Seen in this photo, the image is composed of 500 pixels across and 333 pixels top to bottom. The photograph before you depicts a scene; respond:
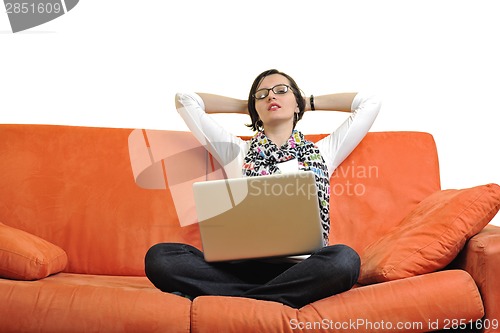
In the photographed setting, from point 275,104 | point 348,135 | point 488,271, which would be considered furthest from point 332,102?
point 488,271

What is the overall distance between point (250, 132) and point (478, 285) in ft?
4.77

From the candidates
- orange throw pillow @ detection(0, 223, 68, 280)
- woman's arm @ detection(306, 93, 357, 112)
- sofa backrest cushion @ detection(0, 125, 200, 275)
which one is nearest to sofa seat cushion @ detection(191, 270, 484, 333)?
orange throw pillow @ detection(0, 223, 68, 280)

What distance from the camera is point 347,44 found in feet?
10.2

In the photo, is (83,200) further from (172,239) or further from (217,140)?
(217,140)

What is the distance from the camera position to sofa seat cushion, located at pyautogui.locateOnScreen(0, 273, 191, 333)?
6.10ft

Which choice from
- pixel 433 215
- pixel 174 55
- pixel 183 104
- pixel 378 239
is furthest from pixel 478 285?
pixel 174 55

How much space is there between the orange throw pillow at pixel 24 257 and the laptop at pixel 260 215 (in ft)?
2.06

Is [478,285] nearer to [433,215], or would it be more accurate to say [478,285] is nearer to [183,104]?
[433,215]

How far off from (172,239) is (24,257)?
0.65 m

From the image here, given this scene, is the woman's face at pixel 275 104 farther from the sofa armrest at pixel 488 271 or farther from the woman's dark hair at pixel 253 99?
the sofa armrest at pixel 488 271

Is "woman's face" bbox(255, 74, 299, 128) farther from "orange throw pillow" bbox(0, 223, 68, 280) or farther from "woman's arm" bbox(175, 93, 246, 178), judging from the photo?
"orange throw pillow" bbox(0, 223, 68, 280)

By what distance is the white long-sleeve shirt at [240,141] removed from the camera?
2.67 m

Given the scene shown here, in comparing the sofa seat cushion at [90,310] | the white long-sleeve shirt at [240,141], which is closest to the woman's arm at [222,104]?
the white long-sleeve shirt at [240,141]

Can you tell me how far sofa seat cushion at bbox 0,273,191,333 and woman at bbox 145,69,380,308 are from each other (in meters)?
0.18
